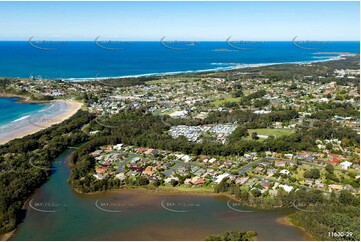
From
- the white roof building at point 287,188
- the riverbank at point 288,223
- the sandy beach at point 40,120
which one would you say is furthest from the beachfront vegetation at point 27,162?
the white roof building at point 287,188

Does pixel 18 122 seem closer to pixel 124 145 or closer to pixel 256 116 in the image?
pixel 124 145

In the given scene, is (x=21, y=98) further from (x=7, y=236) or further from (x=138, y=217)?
(x=138, y=217)

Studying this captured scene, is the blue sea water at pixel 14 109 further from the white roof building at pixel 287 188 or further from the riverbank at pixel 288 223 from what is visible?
the riverbank at pixel 288 223

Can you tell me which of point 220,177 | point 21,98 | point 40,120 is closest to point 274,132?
point 220,177

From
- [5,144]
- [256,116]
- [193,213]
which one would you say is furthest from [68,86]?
[193,213]

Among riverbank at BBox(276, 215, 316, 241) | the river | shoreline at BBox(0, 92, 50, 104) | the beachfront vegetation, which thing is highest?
shoreline at BBox(0, 92, 50, 104)

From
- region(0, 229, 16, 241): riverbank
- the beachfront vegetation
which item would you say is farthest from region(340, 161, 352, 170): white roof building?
region(0, 229, 16, 241): riverbank

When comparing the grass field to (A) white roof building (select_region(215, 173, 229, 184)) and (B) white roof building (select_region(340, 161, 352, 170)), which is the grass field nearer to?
(B) white roof building (select_region(340, 161, 352, 170))
